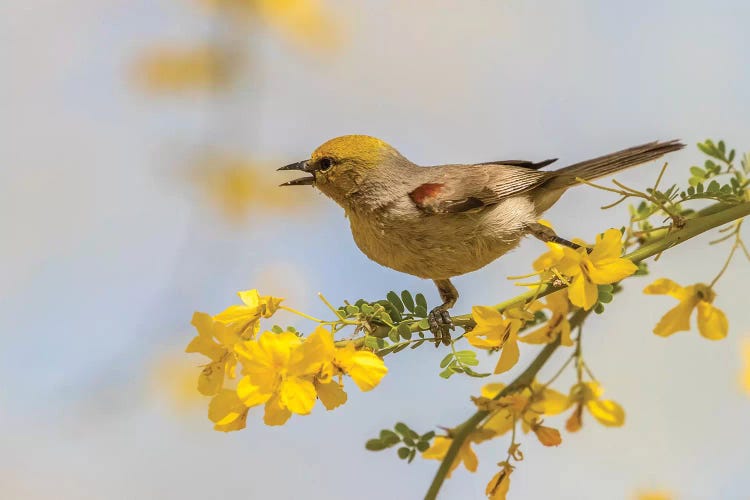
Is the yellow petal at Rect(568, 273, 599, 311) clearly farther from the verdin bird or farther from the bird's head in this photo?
the bird's head

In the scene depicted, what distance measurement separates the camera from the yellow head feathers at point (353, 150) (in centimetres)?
169

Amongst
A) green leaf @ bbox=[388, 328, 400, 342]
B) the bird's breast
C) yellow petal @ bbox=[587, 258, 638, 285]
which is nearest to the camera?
yellow petal @ bbox=[587, 258, 638, 285]

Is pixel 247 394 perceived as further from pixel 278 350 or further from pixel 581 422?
pixel 581 422

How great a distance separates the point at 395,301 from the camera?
120 cm

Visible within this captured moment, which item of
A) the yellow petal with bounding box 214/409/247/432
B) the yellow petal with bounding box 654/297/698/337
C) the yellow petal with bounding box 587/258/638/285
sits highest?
the yellow petal with bounding box 654/297/698/337

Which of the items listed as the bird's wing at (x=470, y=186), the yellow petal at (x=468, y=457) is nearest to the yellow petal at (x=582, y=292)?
the yellow petal at (x=468, y=457)

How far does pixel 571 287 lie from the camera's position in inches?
40.5

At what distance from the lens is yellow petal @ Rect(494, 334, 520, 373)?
1065mm

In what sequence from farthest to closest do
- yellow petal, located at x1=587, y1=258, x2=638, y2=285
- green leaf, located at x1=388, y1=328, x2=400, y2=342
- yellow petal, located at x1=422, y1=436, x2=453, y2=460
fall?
yellow petal, located at x1=422, y1=436, x2=453, y2=460 < green leaf, located at x1=388, y1=328, x2=400, y2=342 < yellow petal, located at x1=587, y1=258, x2=638, y2=285

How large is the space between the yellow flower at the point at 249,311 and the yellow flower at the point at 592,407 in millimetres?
470

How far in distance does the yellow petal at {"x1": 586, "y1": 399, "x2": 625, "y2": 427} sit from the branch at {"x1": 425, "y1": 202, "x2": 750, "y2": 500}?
0.10 m

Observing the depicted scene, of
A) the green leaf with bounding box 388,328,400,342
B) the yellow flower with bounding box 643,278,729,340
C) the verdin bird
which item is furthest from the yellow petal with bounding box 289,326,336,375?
the verdin bird

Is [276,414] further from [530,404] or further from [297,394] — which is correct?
[530,404]

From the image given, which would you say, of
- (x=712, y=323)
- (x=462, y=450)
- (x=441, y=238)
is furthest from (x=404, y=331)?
(x=441, y=238)
